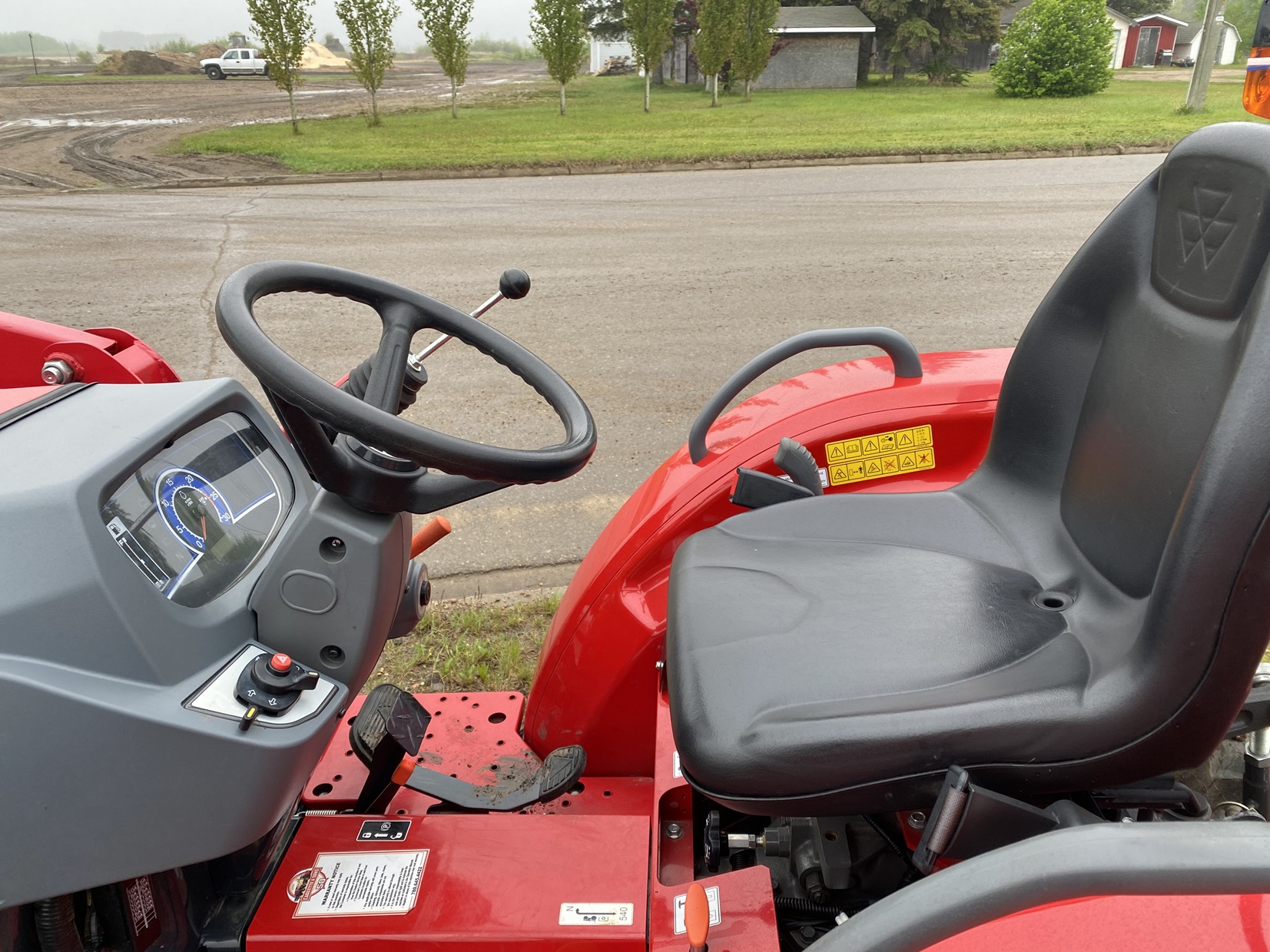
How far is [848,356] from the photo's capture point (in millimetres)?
4520

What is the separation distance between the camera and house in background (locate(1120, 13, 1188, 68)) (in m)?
47.2

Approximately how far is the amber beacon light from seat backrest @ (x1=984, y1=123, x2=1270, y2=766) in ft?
0.65

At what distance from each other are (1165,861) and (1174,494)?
660 mm

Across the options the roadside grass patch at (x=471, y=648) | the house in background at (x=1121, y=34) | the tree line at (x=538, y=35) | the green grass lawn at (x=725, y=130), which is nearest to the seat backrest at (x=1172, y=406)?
the roadside grass patch at (x=471, y=648)

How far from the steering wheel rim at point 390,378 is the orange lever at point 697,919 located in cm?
50

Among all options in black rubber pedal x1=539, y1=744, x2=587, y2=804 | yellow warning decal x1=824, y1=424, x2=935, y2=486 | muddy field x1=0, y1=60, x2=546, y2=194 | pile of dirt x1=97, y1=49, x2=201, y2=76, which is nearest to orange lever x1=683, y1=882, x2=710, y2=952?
black rubber pedal x1=539, y1=744, x2=587, y2=804

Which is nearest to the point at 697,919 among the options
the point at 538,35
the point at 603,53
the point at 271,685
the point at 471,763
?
the point at 271,685

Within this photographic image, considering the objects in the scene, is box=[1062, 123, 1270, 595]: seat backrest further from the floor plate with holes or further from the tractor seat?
the floor plate with holes

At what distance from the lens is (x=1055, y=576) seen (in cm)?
143

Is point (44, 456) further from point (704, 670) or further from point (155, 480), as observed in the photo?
point (704, 670)

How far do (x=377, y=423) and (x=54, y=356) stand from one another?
2.24 feet

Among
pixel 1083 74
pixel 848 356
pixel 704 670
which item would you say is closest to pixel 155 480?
pixel 704 670

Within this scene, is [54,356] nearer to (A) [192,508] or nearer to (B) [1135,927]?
(A) [192,508]

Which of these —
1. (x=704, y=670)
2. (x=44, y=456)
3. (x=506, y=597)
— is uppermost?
(x=44, y=456)
